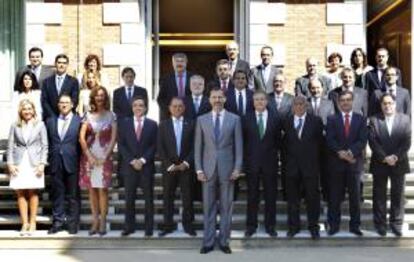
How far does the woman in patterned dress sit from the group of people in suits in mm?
A: 13

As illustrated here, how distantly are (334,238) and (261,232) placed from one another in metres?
0.99

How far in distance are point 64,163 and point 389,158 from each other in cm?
431

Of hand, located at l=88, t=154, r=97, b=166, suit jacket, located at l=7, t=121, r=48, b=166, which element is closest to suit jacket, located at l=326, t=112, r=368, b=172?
hand, located at l=88, t=154, r=97, b=166

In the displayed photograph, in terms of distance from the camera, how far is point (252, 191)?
1019cm

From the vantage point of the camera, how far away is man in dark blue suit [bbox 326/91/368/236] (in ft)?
33.3

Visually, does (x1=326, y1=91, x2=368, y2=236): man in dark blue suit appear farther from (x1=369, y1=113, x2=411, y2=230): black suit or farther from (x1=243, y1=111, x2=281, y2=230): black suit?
(x1=243, y1=111, x2=281, y2=230): black suit

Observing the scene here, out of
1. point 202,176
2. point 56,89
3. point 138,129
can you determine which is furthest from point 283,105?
point 56,89

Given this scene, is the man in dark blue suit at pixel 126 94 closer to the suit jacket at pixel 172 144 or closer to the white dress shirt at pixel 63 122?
the white dress shirt at pixel 63 122

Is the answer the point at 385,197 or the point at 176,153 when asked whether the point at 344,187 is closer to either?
the point at 385,197

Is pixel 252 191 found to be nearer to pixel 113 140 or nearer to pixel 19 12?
pixel 113 140

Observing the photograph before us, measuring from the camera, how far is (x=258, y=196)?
10.3 m

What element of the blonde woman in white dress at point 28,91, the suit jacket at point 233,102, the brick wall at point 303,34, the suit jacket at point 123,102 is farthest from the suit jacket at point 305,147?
the brick wall at point 303,34

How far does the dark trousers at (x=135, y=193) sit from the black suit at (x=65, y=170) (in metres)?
0.73

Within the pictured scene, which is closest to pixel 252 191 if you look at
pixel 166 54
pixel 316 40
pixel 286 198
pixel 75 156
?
pixel 286 198
